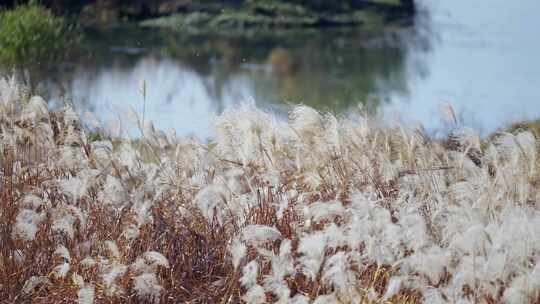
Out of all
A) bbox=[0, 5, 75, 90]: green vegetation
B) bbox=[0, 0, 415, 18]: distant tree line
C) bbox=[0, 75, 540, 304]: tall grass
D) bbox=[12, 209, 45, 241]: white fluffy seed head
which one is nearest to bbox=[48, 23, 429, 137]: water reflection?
bbox=[0, 5, 75, 90]: green vegetation

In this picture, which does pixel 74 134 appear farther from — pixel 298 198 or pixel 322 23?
pixel 322 23

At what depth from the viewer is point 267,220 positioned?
3.79m

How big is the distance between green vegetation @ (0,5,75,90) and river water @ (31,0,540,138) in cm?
36

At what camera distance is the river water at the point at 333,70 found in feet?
40.6

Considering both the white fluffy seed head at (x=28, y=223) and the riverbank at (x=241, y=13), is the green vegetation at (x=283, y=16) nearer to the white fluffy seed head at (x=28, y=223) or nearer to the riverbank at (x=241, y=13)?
the riverbank at (x=241, y=13)

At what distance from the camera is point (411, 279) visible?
3.44 meters

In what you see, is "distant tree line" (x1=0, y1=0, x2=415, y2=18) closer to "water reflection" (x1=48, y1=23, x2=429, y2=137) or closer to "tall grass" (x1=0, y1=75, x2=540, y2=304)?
"water reflection" (x1=48, y1=23, x2=429, y2=137)

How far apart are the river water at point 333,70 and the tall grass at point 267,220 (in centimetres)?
545

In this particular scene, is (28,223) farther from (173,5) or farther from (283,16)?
(173,5)

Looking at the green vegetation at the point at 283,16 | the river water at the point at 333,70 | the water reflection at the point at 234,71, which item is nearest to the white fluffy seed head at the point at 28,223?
the river water at the point at 333,70

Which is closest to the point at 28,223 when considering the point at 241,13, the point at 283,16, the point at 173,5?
the point at 241,13

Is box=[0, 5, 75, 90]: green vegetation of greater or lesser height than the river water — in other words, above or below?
above

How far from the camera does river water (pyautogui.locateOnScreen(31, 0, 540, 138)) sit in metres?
12.4

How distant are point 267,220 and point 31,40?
7692mm
